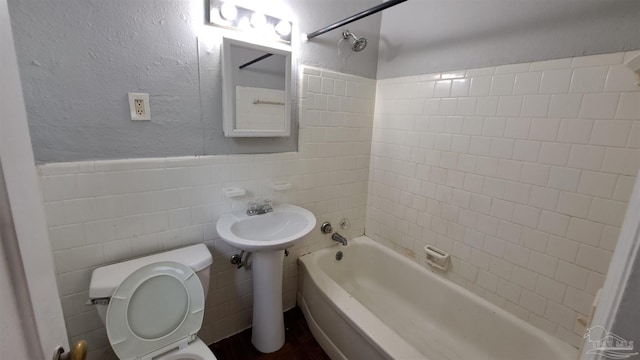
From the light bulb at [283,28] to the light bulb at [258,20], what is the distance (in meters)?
0.08

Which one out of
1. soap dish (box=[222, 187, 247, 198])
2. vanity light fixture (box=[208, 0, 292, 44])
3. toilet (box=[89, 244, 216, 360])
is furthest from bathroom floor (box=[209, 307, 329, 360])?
vanity light fixture (box=[208, 0, 292, 44])

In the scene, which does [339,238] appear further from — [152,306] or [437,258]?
[152,306]

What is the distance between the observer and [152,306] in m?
1.14

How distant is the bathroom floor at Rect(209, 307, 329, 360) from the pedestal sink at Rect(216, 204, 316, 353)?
43mm

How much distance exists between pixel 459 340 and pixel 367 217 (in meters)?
1.01

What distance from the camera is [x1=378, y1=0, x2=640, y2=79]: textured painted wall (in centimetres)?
108

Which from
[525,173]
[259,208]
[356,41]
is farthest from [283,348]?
[356,41]

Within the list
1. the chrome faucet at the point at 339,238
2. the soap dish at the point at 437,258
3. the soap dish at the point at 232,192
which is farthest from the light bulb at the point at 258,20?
the soap dish at the point at 437,258

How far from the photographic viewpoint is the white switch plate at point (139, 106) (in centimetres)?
118

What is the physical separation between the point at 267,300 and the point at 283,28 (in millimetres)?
1562

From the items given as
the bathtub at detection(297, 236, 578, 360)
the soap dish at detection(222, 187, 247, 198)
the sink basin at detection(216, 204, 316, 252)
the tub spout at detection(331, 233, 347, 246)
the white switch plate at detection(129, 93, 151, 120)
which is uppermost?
the white switch plate at detection(129, 93, 151, 120)

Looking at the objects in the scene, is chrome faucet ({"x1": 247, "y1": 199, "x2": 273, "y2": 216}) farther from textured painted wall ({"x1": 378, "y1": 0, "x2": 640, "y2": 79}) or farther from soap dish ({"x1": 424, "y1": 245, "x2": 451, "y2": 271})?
textured painted wall ({"x1": 378, "y1": 0, "x2": 640, "y2": 79})

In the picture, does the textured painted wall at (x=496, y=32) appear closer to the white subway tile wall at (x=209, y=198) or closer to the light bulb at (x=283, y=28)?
the white subway tile wall at (x=209, y=198)

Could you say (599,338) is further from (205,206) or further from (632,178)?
(205,206)
